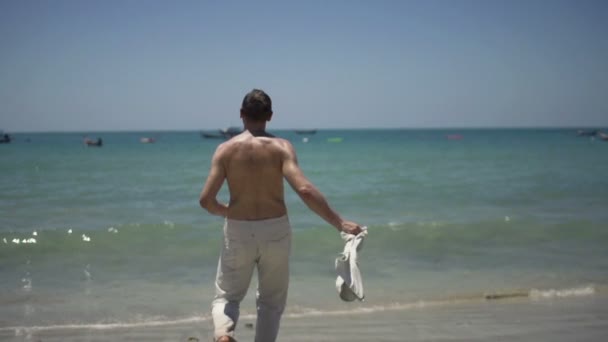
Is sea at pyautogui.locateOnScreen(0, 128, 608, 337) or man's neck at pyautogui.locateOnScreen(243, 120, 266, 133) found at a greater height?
man's neck at pyautogui.locateOnScreen(243, 120, 266, 133)

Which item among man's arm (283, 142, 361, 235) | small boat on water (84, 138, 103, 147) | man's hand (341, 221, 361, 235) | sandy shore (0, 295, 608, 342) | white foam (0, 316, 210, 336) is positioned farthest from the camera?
small boat on water (84, 138, 103, 147)

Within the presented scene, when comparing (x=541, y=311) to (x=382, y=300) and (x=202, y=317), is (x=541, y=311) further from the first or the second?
(x=202, y=317)

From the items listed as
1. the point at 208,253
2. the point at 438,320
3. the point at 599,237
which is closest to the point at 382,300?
the point at 438,320

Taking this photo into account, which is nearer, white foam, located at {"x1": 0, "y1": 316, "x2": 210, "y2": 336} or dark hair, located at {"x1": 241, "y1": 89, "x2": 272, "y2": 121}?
dark hair, located at {"x1": 241, "y1": 89, "x2": 272, "y2": 121}

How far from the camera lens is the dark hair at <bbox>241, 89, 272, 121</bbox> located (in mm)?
3270

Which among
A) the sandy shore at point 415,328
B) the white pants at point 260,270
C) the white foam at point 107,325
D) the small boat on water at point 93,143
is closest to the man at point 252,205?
the white pants at point 260,270

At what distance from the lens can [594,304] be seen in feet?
19.7

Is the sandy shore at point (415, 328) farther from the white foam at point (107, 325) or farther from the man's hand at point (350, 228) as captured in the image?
the man's hand at point (350, 228)

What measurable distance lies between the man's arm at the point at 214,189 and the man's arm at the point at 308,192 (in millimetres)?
360

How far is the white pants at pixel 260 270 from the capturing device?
3.31 meters

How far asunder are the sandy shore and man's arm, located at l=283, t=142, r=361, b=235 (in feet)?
6.31

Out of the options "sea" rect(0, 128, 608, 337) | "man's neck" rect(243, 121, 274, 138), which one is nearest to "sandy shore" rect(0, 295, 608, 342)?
"sea" rect(0, 128, 608, 337)

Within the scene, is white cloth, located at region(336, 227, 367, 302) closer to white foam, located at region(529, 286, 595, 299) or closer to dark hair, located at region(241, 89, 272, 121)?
dark hair, located at region(241, 89, 272, 121)

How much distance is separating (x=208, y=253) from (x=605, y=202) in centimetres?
1094
